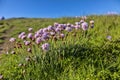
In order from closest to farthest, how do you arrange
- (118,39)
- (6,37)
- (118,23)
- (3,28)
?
(118,39) → (118,23) → (6,37) → (3,28)

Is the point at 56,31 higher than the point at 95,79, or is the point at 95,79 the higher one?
the point at 56,31

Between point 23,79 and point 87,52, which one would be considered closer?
point 23,79

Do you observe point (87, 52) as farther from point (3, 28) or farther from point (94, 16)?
point (3, 28)

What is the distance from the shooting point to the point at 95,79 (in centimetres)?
659

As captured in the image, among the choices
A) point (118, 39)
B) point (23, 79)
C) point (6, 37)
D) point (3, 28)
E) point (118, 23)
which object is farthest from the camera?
point (3, 28)

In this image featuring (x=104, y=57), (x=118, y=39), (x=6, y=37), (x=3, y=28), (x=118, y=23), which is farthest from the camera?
(x=3, y=28)

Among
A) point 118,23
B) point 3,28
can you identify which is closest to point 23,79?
point 118,23

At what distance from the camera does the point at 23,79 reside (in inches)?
288

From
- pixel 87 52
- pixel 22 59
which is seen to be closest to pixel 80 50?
pixel 87 52

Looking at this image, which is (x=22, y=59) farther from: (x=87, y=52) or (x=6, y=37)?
(x=6, y=37)

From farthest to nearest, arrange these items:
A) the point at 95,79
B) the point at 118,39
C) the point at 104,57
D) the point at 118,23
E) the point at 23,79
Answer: the point at 118,23 → the point at 118,39 → the point at 104,57 → the point at 23,79 → the point at 95,79

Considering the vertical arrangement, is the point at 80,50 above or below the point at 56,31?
below

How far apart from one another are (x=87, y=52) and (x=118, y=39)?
5.58 ft

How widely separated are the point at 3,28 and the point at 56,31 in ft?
29.9
